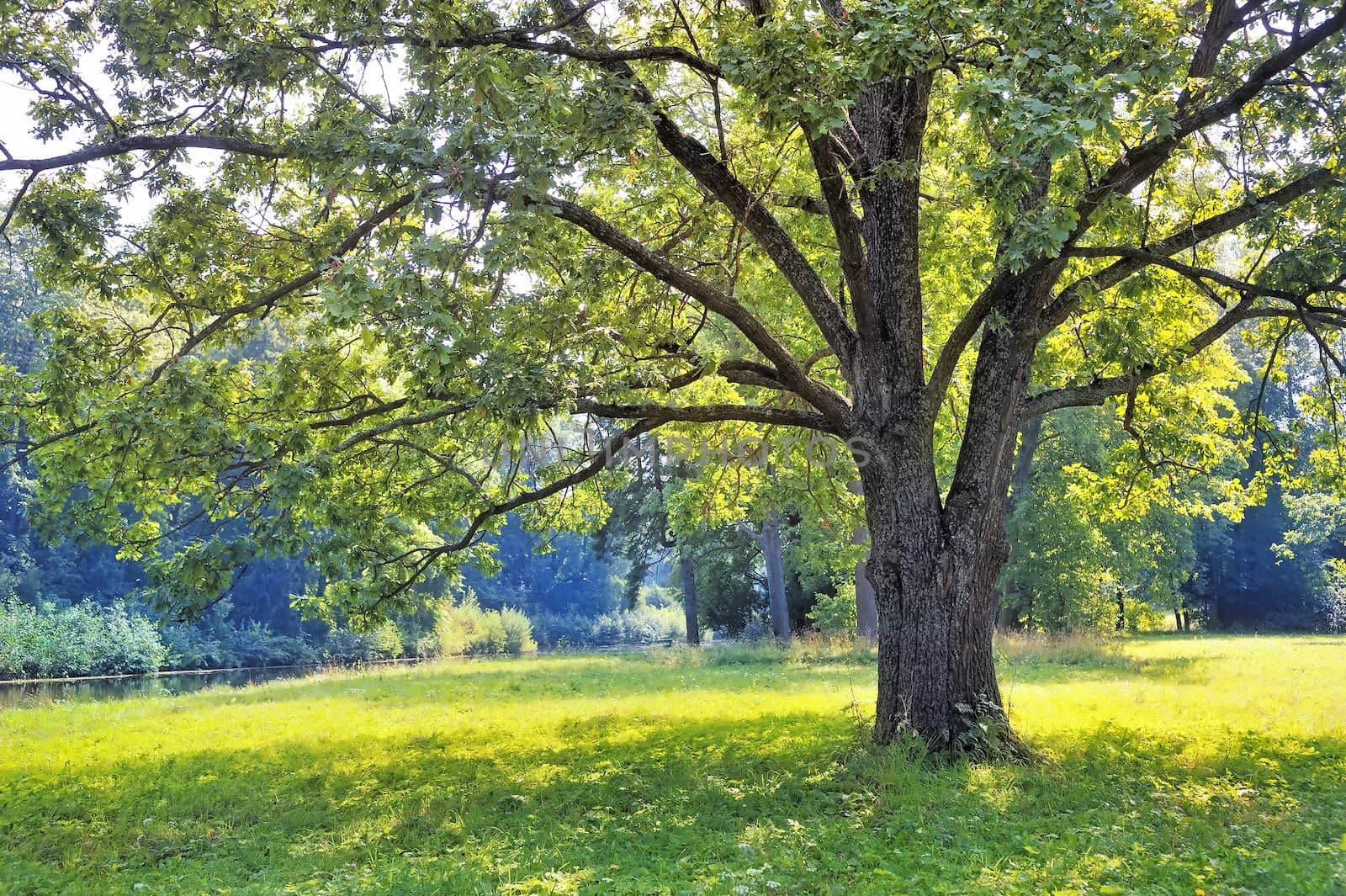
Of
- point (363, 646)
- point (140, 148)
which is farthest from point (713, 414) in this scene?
point (363, 646)

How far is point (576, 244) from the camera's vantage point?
11031 millimetres

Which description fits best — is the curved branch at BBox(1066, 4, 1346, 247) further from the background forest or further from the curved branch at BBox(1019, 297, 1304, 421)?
the background forest

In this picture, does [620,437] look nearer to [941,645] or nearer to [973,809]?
[941,645]

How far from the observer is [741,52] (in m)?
6.72

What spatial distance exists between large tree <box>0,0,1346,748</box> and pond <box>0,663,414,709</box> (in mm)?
12496

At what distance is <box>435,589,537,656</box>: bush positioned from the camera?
4412 cm

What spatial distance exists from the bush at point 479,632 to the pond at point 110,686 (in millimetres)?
9068

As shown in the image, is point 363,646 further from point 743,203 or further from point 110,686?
point 743,203

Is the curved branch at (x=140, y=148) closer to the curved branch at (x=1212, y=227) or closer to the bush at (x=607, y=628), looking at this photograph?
the curved branch at (x=1212, y=227)

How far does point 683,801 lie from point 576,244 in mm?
6414

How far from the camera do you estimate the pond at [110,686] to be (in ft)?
65.9

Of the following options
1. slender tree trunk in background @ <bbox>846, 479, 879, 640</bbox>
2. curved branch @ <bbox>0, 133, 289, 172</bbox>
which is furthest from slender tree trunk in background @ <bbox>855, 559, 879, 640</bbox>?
curved branch @ <bbox>0, 133, 289, 172</bbox>

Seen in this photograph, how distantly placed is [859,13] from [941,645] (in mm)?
5817

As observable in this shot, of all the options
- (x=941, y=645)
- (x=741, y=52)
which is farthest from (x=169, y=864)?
(x=741, y=52)
